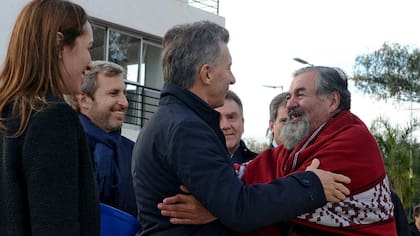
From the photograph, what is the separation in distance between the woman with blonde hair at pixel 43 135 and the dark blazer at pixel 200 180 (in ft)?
1.33

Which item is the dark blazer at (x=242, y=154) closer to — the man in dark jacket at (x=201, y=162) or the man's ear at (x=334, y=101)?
the man's ear at (x=334, y=101)

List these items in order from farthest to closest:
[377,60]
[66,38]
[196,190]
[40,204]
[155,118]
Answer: [377,60] < [155,118] < [196,190] < [66,38] < [40,204]

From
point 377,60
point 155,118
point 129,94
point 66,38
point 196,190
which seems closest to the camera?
point 66,38

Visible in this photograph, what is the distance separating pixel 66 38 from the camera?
2457 mm

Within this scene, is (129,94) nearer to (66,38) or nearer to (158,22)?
(158,22)

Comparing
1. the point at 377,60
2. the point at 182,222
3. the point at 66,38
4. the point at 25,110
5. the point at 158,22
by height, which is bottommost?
the point at 182,222

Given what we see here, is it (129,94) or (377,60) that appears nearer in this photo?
(129,94)

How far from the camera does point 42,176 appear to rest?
2207 mm

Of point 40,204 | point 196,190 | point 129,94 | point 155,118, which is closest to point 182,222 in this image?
point 196,190

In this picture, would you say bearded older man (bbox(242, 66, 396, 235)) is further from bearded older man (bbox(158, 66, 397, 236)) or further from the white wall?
the white wall

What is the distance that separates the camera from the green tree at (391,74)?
125ft

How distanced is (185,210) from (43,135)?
2.36ft

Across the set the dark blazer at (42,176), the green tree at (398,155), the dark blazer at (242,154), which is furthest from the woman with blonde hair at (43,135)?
the green tree at (398,155)

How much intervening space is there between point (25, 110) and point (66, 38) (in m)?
0.33
